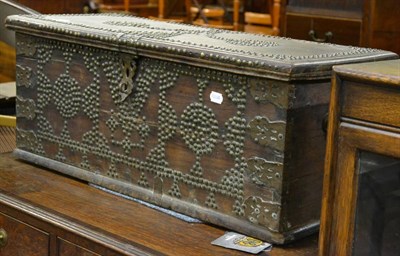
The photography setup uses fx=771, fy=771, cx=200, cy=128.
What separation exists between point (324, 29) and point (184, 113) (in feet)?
4.99

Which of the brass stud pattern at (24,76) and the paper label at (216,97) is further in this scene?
the brass stud pattern at (24,76)

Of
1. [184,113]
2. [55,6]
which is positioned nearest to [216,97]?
[184,113]

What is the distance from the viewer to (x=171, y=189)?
1.82m

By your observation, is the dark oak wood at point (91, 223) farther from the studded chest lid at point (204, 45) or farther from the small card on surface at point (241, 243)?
the studded chest lid at point (204, 45)

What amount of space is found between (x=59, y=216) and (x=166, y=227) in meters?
0.27

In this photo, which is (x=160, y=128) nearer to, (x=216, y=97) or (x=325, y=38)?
(x=216, y=97)

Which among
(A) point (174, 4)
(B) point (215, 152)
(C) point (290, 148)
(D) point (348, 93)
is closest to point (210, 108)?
(B) point (215, 152)

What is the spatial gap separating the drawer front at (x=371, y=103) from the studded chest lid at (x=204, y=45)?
17 cm

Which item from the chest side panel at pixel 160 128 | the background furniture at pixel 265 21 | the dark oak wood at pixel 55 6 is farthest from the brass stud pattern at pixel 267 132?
the background furniture at pixel 265 21

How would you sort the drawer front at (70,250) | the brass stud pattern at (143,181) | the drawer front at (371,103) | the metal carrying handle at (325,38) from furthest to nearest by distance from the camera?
the metal carrying handle at (325,38) < the brass stud pattern at (143,181) < the drawer front at (70,250) < the drawer front at (371,103)

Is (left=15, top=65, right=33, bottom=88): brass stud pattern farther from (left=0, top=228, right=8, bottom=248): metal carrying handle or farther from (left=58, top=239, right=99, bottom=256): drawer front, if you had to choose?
(left=58, top=239, right=99, bottom=256): drawer front

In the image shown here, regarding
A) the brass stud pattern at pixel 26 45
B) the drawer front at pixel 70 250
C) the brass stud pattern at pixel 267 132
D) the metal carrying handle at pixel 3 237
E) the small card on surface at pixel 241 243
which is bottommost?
the metal carrying handle at pixel 3 237

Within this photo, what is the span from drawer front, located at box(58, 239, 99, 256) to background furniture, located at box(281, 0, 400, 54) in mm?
1578

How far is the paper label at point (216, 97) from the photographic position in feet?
5.49
